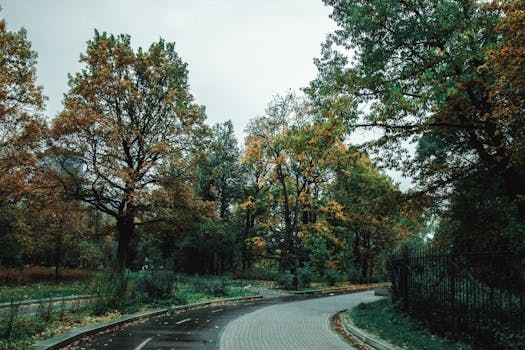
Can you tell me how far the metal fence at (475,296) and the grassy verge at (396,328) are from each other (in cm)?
35

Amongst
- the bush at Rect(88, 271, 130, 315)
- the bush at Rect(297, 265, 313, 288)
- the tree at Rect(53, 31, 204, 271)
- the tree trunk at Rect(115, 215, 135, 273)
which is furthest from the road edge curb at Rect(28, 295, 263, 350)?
the bush at Rect(297, 265, 313, 288)

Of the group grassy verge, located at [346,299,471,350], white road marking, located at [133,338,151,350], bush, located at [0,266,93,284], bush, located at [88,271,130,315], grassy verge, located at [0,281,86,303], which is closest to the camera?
grassy verge, located at [346,299,471,350]

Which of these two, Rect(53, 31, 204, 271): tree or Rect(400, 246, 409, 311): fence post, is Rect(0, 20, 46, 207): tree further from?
Rect(400, 246, 409, 311): fence post

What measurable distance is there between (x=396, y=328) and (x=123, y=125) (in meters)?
18.5

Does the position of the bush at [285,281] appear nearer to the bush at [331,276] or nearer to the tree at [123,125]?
the bush at [331,276]

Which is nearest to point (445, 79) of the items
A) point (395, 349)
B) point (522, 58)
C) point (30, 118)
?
point (522, 58)

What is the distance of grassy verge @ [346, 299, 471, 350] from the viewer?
28.5 feet

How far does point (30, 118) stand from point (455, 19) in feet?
70.6

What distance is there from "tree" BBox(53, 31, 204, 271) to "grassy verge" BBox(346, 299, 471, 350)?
1331 centimetres

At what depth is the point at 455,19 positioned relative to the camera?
11289 mm

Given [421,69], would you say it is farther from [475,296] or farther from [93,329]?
[93,329]

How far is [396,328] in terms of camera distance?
1094 centimetres

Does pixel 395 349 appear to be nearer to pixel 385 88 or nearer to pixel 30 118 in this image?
pixel 385 88

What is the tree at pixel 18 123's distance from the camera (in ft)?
67.2
